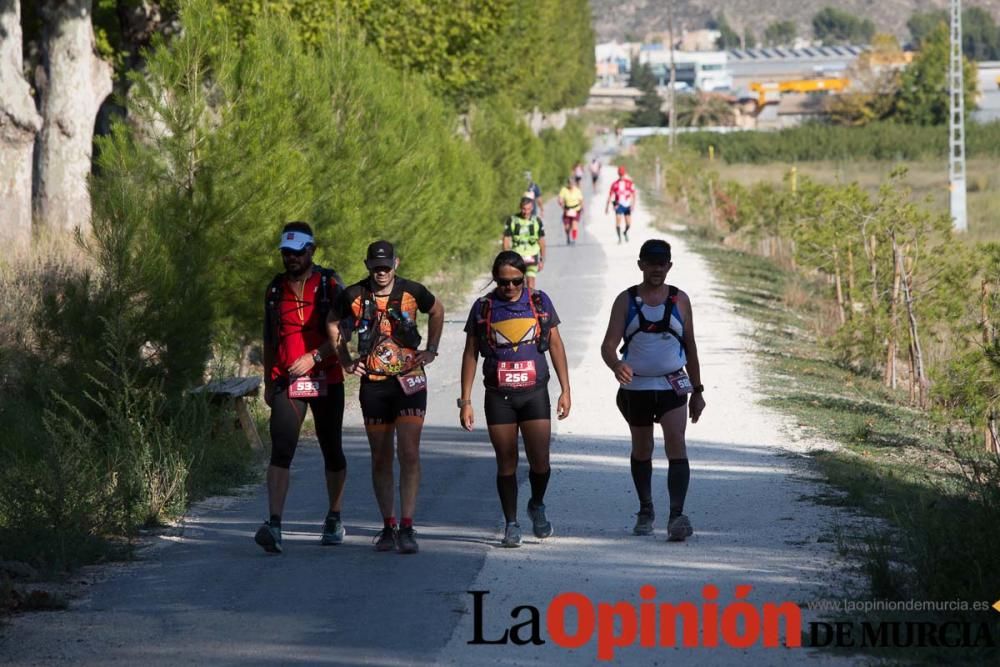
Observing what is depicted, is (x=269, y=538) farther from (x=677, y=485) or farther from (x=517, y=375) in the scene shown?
(x=677, y=485)

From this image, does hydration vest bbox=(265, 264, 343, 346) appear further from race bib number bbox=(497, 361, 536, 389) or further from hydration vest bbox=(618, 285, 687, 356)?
hydration vest bbox=(618, 285, 687, 356)

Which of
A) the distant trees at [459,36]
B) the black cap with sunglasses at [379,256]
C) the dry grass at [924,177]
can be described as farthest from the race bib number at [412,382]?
the dry grass at [924,177]

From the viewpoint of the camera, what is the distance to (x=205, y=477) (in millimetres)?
12531

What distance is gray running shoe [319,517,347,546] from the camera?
1015 cm

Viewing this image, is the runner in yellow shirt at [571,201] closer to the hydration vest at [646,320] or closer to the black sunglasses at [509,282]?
the hydration vest at [646,320]

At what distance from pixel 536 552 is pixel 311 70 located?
10759 mm

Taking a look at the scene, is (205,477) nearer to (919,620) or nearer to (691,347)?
(691,347)

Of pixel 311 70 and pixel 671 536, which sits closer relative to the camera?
pixel 671 536

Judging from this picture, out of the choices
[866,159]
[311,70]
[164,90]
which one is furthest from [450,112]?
[866,159]

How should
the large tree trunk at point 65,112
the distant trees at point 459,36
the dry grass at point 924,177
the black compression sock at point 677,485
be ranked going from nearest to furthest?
the black compression sock at point 677,485 < the large tree trunk at point 65,112 < the distant trees at point 459,36 < the dry grass at point 924,177

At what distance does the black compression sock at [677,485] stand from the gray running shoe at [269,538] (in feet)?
7.82

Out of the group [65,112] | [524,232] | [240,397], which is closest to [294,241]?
[240,397]

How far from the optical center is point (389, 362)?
32.1 feet

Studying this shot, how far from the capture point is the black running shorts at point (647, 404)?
33.6 feet
